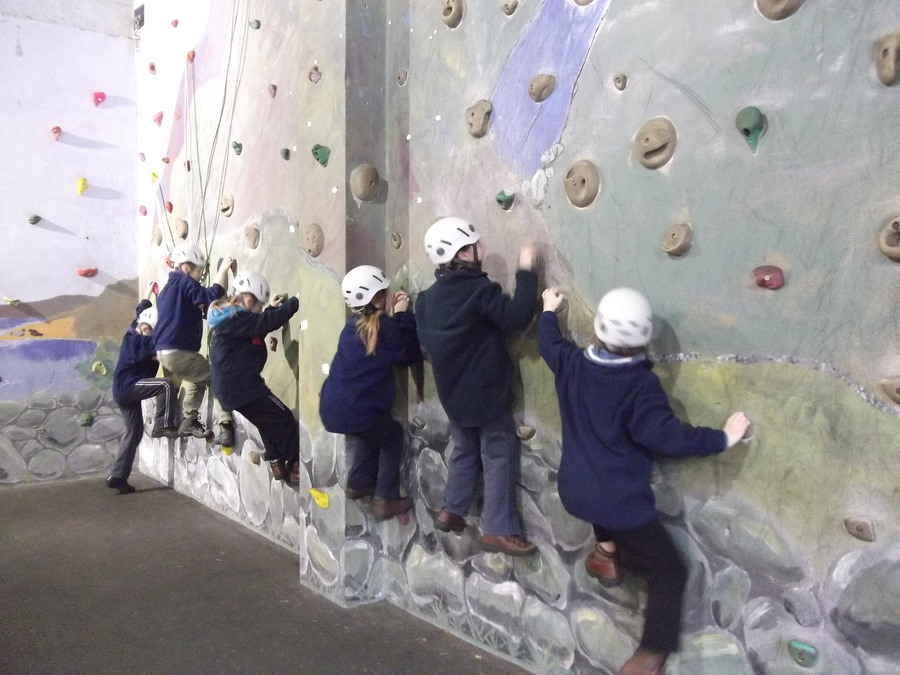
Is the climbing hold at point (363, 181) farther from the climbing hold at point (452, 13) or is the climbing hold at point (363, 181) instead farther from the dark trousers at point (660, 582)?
the dark trousers at point (660, 582)

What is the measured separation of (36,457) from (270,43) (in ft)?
12.3

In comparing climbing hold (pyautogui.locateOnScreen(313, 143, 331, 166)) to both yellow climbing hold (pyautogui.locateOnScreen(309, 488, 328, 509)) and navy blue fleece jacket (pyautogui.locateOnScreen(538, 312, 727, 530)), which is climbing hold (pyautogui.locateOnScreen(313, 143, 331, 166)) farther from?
navy blue fleece jacket (pyautogui.locateOnScreen(538, 312, 727, 530))

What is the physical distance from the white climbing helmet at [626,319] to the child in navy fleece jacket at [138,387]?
3.91 m

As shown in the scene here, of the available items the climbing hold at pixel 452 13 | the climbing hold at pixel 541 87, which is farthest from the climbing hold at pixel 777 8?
the climbing hold at pixel 452 13

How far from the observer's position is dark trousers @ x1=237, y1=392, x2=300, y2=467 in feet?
13.2

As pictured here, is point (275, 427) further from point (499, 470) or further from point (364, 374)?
point (499, 470)

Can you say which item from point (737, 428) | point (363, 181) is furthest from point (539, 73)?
point (737, 428)

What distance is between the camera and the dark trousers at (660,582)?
7.20ft

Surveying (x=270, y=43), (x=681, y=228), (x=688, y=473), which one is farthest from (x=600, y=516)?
(x=270, y=43)

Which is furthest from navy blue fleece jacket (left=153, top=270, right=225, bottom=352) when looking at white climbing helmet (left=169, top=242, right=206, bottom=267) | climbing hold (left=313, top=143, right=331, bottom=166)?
climbing hold (left=313, top=143, right=331, bottom=166)

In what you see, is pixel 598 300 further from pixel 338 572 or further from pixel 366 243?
pixel 338 572

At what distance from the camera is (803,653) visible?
6.47 ft

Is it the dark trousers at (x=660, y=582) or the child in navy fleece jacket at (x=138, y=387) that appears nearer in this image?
the dark trousers at (x=660, y=582)

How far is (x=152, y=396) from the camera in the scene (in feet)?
17.4
